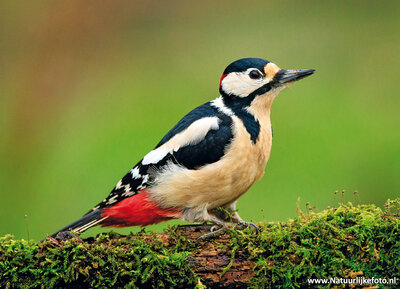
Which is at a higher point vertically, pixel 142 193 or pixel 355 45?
pixel 355 45

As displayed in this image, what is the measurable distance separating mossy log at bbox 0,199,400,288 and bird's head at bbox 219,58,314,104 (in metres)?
1.07

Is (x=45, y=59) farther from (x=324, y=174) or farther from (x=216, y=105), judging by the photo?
(x=216, y=105)

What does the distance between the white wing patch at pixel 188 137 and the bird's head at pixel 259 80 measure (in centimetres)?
26

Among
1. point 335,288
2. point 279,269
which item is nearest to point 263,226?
point 279,269

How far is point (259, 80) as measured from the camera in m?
3.59

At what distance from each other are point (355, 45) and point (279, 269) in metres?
6.30

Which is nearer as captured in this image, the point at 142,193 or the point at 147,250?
the point at 147,250

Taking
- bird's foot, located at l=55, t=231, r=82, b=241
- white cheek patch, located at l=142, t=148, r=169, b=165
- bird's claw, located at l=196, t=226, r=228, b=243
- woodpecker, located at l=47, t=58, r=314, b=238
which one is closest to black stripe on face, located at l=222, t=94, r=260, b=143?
woodpecker, located at l=47, t=58, r=314, b=238

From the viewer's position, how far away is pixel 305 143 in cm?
662

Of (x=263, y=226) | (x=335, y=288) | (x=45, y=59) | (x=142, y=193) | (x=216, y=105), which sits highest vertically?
(x=45, y=59)

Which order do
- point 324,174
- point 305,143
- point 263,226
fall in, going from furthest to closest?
point 305,143 < point 324,174 < point 263,226

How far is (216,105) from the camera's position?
3.67m

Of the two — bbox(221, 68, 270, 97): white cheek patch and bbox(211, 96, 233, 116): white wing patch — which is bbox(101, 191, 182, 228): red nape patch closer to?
bbox(211, 96, 233, 116): white wing patch

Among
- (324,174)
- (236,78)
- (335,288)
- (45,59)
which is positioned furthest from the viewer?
(45,59)
